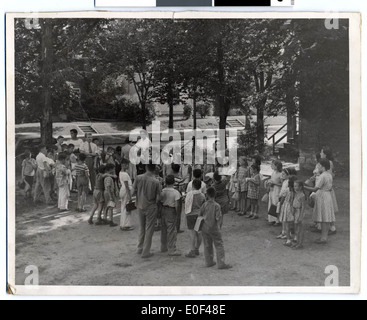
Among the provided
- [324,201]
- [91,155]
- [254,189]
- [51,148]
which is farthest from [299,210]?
[51,148]

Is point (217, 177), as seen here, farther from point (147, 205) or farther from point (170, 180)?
point (147, 205)

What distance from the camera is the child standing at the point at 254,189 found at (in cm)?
750

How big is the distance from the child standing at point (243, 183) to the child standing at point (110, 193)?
5.53ft

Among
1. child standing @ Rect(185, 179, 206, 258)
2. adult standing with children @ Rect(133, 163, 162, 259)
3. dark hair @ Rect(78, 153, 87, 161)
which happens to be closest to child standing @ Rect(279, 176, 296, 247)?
child standing @ Rect(185, 179, 206, 258)

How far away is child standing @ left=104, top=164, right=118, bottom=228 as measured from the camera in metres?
7.49

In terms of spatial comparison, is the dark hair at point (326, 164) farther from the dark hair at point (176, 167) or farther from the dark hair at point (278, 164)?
the dark hair at point (176, 167)

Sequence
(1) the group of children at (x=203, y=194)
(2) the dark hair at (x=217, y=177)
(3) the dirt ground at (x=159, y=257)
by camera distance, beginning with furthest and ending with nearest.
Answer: (2) the dark hair at (x=217, y=177) < (1) the group of children at (x=203, y=194) < (3) the dirt ground at (x=159, y=257)

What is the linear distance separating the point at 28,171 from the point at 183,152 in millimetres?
2054

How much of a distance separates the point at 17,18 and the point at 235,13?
9.21 feet

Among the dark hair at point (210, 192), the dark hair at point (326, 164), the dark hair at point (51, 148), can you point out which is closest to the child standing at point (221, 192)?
the dark hair at point (210, 192)

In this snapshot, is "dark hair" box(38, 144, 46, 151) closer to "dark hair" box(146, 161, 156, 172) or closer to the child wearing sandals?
the child wearing sandals

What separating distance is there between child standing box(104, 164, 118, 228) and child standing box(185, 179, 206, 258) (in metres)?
0.99

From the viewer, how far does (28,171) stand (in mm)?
7426

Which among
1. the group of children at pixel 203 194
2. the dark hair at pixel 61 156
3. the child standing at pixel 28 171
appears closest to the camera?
the group of children at pixel 203 194
